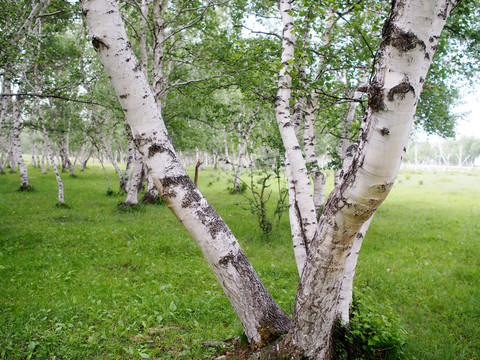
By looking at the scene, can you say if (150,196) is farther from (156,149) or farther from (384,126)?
(384,126)

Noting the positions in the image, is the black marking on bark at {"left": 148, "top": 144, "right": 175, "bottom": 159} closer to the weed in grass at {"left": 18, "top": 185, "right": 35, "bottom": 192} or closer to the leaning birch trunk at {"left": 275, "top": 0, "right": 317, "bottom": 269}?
the leaning birch trunk at {"left": 275, "top": 0, "right": 317, "bottom": 269}

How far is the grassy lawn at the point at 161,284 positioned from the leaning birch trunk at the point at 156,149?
1551 mm

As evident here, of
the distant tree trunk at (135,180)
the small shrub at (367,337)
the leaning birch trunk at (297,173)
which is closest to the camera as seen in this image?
the small shrub at (367,337)

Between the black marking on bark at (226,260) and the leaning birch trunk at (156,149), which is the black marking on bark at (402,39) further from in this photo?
the black marking on bark at (226,260)

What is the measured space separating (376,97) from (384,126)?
182 millimetres

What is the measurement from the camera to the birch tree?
1.70 metres

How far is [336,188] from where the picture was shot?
7.11ft

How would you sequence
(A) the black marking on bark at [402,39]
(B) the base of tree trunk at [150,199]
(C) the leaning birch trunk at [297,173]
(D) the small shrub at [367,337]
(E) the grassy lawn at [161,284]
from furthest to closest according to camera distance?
(B) the base of tree trunk at [150,199] < (E) the grassy lawn at [161,284] < (C) the leaning birch trunk at [297,173] < (D) the small shrub at [367,337] < (A) the black marking on bark at [402,39]

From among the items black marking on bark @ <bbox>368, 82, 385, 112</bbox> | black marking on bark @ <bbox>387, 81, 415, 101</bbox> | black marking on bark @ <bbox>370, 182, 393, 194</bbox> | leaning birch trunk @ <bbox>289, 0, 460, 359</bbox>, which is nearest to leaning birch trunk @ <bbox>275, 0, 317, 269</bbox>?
leaning birch trunk @ <bbox>289, 0, 460, 359</bbox>

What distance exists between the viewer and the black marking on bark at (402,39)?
64.7 inches

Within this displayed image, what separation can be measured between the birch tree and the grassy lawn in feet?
4.09

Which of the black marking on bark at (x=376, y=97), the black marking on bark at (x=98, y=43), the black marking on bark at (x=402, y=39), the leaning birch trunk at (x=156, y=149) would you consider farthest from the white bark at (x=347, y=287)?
the black marking on bark at (x=98, y=43)

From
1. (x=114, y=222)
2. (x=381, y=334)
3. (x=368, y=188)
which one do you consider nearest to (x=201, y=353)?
(x=381, y=334)

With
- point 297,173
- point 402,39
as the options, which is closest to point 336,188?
point 402,39
